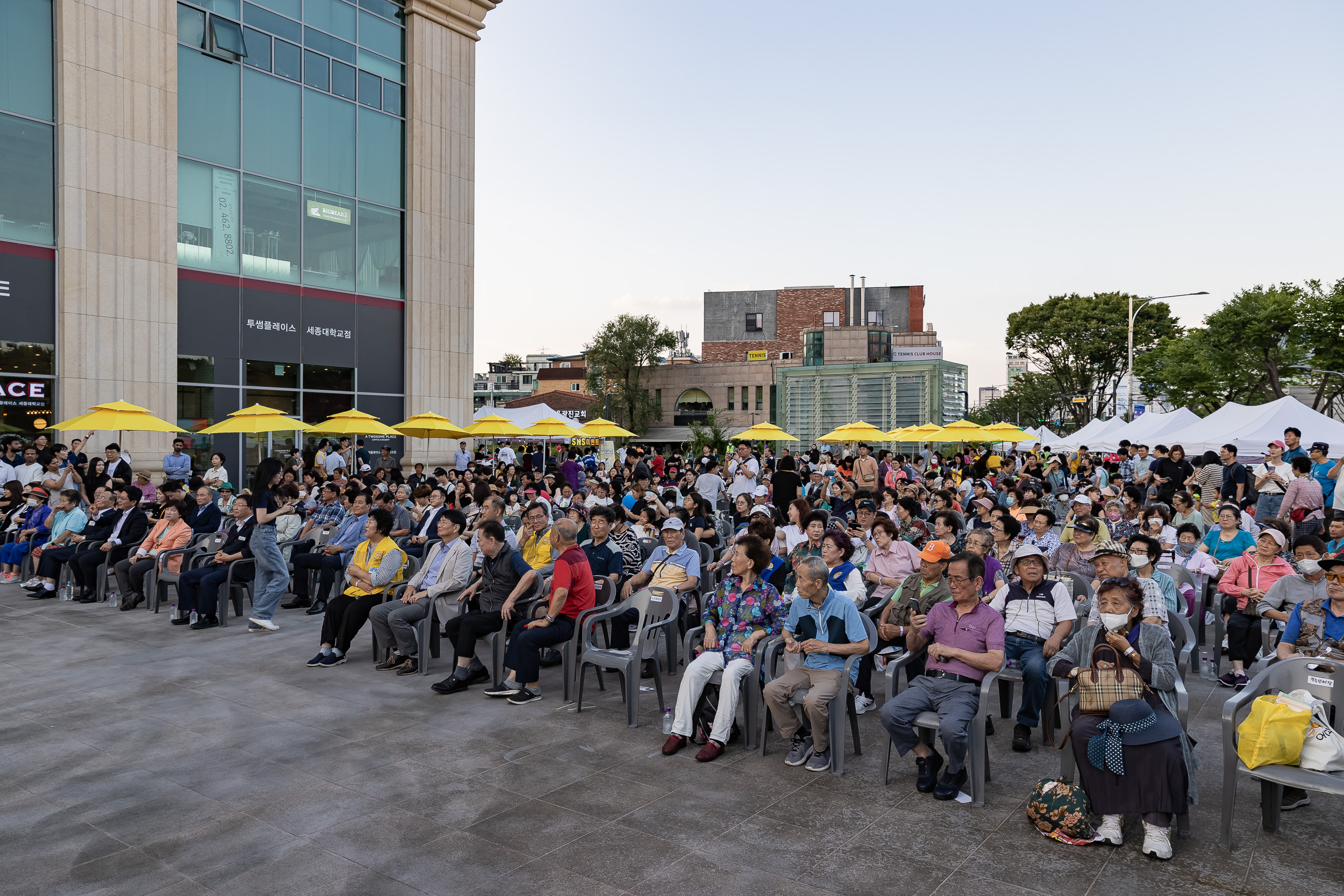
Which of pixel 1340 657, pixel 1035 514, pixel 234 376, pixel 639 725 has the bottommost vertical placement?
pixel 639 725

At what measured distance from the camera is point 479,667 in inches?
286

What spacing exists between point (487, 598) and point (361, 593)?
1.47 meters

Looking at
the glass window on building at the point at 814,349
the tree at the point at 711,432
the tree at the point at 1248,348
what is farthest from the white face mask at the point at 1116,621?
the glass window on building at the point at 814,349

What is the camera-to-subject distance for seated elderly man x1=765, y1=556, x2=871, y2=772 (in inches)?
211

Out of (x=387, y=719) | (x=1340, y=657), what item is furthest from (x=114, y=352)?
(x=1340, y=657)

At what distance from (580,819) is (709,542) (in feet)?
20.5

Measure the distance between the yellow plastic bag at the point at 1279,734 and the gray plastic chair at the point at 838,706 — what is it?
2035 mm

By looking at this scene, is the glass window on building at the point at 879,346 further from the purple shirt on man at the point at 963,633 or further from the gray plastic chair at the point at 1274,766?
the gray plastic chair at the point at 1274,766

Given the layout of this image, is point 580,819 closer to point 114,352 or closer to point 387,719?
point 387,719

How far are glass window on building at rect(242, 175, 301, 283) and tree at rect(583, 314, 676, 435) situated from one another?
129 ft

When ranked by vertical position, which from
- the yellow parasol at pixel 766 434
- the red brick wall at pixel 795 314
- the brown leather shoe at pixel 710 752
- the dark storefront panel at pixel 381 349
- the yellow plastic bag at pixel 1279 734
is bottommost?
the brown leather shoe at pixel 710 752

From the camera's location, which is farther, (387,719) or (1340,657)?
(387,719)

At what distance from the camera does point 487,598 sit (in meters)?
7.36

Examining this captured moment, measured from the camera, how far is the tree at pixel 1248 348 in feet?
107
